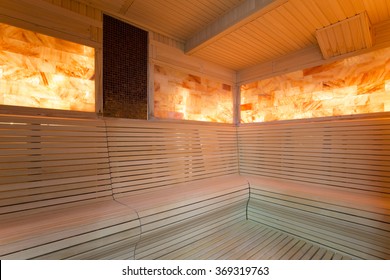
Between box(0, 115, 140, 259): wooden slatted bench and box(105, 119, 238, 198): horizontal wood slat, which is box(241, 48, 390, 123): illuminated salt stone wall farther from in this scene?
box(0, 115, 140, 259): wooden slatted bench

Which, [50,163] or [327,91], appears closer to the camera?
[50,163]

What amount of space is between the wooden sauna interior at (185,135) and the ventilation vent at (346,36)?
2cm

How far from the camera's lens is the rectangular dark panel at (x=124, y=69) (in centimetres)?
279

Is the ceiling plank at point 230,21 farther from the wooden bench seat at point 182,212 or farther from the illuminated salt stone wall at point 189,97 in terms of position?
the wooden bench seat at point 182,212

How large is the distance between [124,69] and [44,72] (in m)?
0.97

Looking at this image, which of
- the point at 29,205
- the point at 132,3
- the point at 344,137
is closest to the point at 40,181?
the point at 29,205

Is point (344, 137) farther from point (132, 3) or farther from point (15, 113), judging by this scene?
point (15, 113)

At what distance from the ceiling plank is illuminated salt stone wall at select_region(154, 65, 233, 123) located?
1.85ft

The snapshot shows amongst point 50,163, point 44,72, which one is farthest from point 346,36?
point 50,163

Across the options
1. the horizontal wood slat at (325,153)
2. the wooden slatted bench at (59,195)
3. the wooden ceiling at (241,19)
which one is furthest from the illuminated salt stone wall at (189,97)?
the wooden slatted bench at (59,195)

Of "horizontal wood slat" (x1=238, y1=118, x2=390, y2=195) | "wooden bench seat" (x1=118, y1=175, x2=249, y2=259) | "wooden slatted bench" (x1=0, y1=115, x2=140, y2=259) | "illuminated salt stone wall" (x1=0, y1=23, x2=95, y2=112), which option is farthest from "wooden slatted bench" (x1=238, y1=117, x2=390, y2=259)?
"illuminated salt stone wall" (x1=0, y1=23, x2=95, y2=112)

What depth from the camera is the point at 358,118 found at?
118 inches

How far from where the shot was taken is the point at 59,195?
2.20m

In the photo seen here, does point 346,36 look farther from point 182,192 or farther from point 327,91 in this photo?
point 182,192
